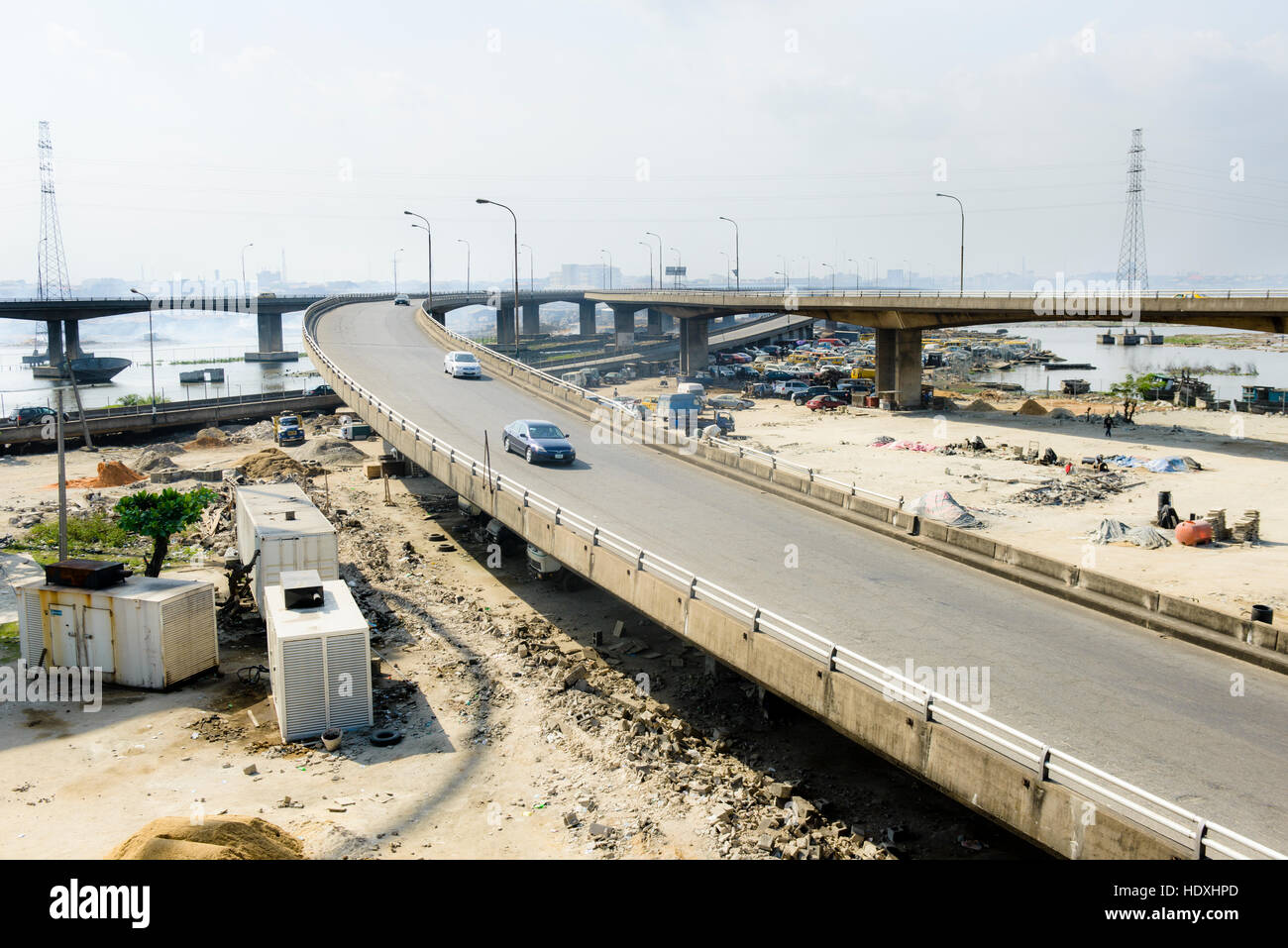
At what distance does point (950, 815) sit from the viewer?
1562cm

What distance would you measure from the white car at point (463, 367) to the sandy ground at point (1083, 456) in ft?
47.2

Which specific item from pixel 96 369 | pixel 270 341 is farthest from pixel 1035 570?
pixel 270 341

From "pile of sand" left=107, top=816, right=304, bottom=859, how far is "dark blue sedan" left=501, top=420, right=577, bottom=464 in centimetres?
1700

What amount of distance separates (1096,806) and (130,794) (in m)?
14.7

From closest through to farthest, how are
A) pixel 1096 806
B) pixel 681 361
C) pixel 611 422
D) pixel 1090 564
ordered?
pixel 1096 806
pixel 1090 564
pixel 611 422
pixel 681 361

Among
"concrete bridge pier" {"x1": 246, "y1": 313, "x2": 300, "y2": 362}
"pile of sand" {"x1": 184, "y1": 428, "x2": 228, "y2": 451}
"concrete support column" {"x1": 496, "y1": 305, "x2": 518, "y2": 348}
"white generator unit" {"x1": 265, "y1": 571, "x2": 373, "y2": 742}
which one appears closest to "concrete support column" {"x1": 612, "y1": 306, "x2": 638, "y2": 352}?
"concrete support column" {"x1": 496, "y1": 305, "x2": 518, "y2": 348}

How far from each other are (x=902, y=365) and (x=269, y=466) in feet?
124

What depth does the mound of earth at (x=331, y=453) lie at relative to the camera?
4980cm

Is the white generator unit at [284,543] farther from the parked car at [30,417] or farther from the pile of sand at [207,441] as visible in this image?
the parked car at [30,417]

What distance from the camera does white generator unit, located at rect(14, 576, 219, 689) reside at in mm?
20422

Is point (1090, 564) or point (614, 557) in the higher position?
point (614, 557)

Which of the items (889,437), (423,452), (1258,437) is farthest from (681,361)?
(423,452)

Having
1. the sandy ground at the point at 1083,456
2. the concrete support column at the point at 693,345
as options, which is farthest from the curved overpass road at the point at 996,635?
the concrete support column at the point at 693,345
